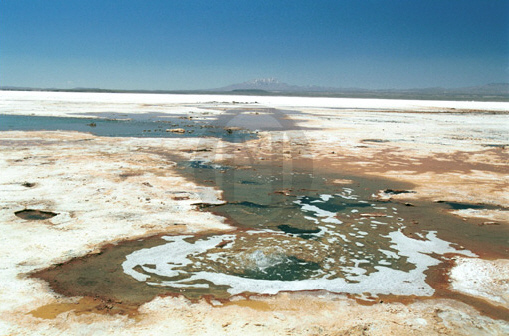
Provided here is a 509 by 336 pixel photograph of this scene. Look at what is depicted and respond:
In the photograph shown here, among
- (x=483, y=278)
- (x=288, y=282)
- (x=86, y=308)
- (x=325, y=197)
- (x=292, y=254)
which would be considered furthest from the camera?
(x=325, y=197)

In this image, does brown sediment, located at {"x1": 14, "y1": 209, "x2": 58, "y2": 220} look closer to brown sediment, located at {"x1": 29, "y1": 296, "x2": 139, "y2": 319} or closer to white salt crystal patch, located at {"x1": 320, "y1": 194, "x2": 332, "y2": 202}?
brown sediment, located at {"x1": 29, "y1": 296, "x2": 139, "y2": 319}

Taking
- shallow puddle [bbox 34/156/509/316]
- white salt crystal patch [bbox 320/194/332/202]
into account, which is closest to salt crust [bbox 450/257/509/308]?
shallow puddle [bbox 34/156/509/316]

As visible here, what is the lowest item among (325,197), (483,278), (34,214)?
(483,278)

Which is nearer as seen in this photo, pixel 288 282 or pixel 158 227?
pixel 288 282

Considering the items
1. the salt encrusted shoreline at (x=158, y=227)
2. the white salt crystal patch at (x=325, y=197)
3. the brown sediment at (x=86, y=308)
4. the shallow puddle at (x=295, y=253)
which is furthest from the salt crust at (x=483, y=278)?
the brown sediment at (x=86, y=308)

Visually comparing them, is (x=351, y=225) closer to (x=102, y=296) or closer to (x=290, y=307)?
(x=290, y=307)

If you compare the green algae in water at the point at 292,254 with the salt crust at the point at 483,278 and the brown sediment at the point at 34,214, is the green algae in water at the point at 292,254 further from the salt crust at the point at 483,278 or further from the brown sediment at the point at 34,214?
the brown sediment at the point at 34,214

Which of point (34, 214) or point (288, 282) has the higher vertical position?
point (34, 214)

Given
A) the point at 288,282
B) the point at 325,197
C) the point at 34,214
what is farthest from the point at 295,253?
the point at 34,214

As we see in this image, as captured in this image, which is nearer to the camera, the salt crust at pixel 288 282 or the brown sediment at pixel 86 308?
the brown sediment at pixel 86 308

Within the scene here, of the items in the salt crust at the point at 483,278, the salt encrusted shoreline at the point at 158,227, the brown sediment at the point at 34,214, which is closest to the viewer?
the salt encrusted shoreline at the point at 158,227

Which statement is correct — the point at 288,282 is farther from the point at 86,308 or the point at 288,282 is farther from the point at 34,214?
the point at 34,214

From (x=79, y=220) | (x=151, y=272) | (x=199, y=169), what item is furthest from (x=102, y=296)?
(x=199, y=169)
